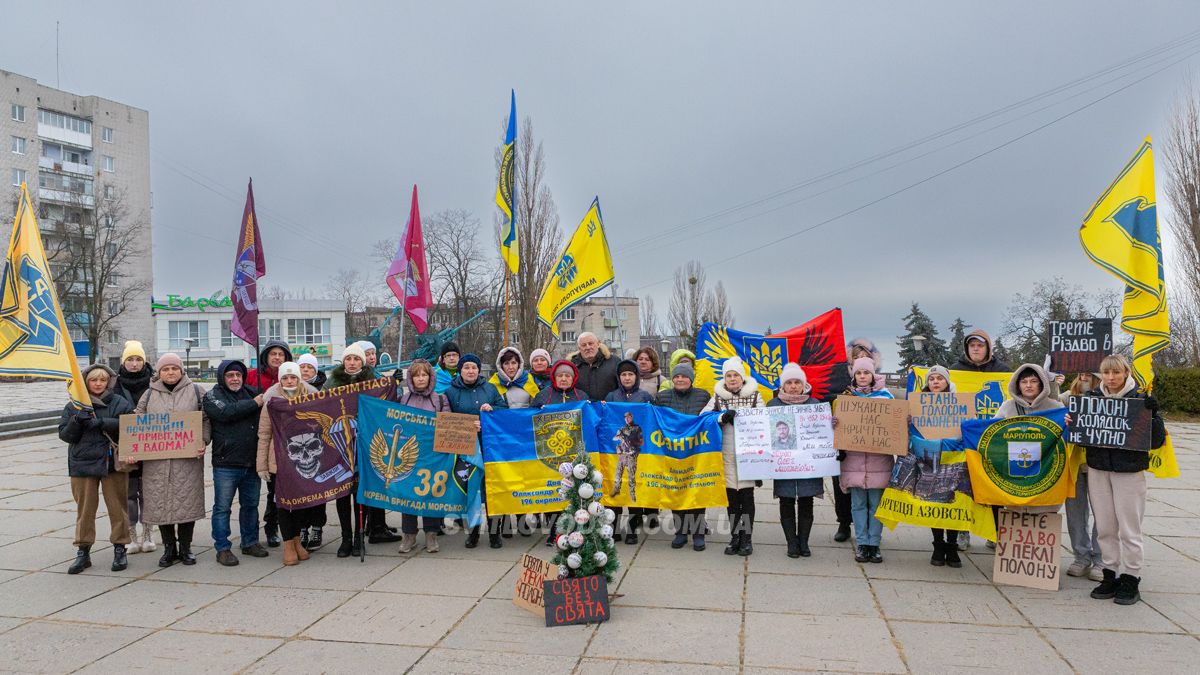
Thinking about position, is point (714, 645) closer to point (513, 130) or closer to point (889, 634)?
point (889, 634)

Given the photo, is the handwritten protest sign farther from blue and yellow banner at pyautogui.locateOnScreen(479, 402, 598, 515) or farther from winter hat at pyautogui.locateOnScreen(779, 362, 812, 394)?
blue and yellow banner at pyautogui.locateOnScreen(479, 402, 598, 515)

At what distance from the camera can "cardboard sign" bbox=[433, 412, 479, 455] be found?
23.0ft

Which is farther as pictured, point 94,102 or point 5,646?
point 94,102

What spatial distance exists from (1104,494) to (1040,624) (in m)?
1.24

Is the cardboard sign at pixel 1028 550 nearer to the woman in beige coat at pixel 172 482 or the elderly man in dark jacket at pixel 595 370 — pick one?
the elderly man in dark jacket at pixel 595 370

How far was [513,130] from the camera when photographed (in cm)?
1217

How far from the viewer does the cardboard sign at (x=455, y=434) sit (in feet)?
23.0

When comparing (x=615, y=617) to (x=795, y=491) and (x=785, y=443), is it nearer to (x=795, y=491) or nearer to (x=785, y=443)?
(x=795, y=491)

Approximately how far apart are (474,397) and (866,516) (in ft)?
12.8

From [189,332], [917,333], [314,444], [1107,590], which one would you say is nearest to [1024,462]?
[1107,590]

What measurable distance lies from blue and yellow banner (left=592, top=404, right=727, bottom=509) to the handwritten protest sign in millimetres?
293

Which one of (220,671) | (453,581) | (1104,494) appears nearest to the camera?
(220,671)

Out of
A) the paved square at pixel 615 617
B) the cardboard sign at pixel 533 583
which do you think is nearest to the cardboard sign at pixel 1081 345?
the paved square at pixel 615 617

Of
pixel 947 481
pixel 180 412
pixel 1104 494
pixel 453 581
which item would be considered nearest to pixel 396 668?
pixel 453 581
